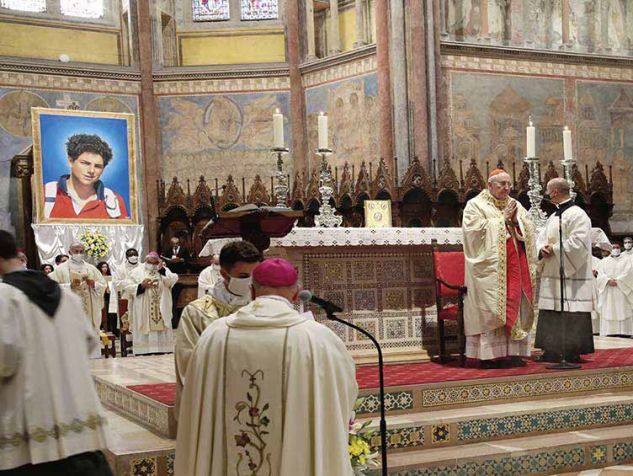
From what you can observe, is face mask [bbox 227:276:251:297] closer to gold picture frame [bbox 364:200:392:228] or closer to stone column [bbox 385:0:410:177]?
gold picture frame [bbox 364:200:392:228]

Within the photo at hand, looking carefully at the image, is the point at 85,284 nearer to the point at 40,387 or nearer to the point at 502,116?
the point at 502,116

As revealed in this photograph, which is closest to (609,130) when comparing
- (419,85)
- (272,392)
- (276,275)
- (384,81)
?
(419,85)

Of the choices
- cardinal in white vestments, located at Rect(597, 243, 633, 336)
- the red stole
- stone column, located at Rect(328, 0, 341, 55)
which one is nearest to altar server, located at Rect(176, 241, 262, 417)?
the red stole

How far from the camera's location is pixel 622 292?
15734 millimetres

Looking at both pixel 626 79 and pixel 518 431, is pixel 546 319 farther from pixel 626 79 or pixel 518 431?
pixel 626 79

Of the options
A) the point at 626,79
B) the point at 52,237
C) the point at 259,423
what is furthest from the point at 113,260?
the point at 259,423

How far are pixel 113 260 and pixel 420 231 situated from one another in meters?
9.67

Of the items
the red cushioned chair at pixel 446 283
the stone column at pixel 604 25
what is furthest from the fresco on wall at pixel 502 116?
the red cushioned chair at pixel 446 283

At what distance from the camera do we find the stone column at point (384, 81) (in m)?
17.0

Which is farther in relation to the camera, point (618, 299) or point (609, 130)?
point (609, 130)

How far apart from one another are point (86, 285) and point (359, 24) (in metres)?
7.75

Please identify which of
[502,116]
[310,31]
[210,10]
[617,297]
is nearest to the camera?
[617,297]

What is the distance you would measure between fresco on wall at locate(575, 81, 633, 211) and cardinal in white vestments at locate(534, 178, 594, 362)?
9238mm

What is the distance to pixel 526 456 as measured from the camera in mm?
7012
